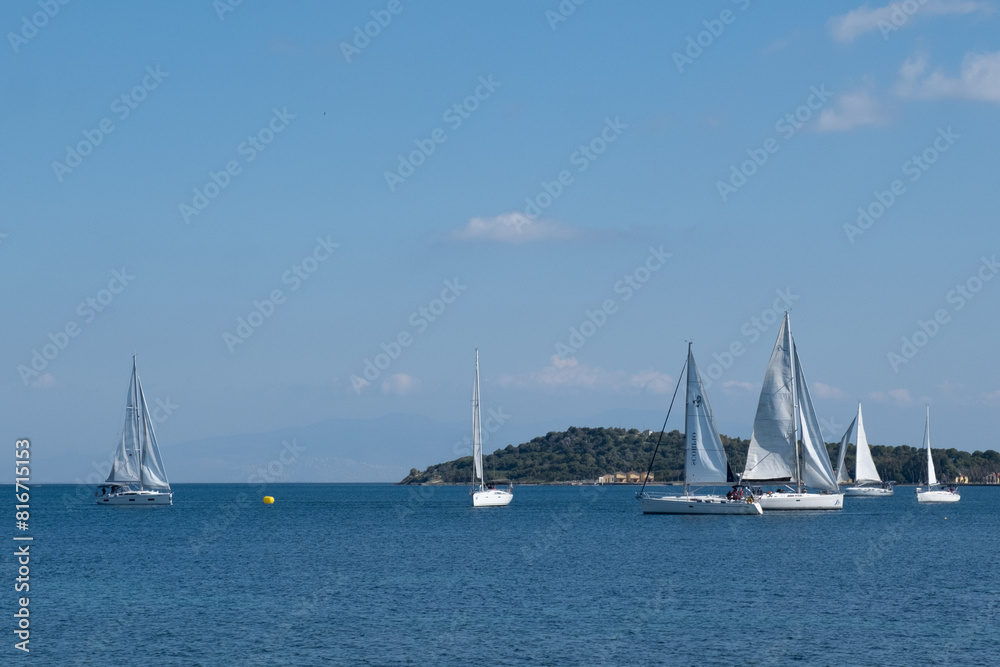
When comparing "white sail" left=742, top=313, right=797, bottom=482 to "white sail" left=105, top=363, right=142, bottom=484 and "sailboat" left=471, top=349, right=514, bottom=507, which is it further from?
"white sail" left=105, top=363, right=142, bottom=484

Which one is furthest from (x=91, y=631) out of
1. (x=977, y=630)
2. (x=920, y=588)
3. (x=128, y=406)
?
(x=128, y=406)

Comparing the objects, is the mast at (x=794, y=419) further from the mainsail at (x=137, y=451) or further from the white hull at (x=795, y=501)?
the mainsail at (x=137, y=451)

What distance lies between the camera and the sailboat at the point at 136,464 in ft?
375

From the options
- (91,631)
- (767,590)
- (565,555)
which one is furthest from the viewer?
(565,555)

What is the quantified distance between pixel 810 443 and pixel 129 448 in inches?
2695

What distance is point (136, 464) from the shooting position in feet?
389

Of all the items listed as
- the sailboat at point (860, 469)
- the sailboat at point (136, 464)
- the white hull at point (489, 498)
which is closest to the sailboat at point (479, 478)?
the white hull at point (489, 498)

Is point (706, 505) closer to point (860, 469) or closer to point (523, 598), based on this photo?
point (523, 598)

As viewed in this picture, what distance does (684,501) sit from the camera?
89.7 metres

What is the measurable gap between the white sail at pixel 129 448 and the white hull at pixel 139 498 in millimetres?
2900

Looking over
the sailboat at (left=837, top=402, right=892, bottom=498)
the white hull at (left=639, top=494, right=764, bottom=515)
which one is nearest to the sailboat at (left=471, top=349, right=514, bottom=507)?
the white hull at (left=639, top=494, right=764, bottom=515)

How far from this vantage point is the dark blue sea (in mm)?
34406

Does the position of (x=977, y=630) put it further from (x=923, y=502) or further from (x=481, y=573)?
(x=923, y=502)

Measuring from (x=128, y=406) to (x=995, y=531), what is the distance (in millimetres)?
81504
